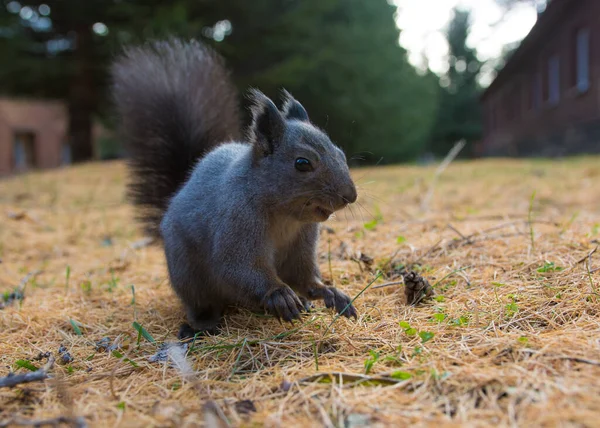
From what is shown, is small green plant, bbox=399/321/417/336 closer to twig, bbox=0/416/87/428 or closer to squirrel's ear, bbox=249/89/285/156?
squirrel's ear, bbox=249/89/285/156

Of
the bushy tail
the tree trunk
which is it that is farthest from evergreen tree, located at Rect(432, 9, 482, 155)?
the bushy tail

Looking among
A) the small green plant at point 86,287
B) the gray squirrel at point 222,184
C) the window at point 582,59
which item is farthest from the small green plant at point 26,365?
the window at point 582,59

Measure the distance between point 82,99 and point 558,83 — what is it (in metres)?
11.0

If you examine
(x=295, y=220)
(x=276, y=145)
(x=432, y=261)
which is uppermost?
(x=276, y=145)

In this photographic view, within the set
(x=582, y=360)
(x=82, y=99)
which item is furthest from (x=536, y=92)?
(x=582, y=360)

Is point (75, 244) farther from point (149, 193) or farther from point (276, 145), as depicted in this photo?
point (276, 145)

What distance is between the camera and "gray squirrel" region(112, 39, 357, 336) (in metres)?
1.75

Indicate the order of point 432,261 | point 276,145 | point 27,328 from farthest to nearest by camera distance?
1. point 432,261
2. point 27,328
3. point 276,145

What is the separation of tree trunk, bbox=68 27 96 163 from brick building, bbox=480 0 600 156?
31.7 ft

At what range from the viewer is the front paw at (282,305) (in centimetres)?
167

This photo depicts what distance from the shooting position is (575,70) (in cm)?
1145

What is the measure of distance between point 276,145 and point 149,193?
3.22 ft

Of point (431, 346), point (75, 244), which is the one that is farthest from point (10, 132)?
point (431, 346)

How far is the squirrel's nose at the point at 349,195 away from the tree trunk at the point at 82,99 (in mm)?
9706
